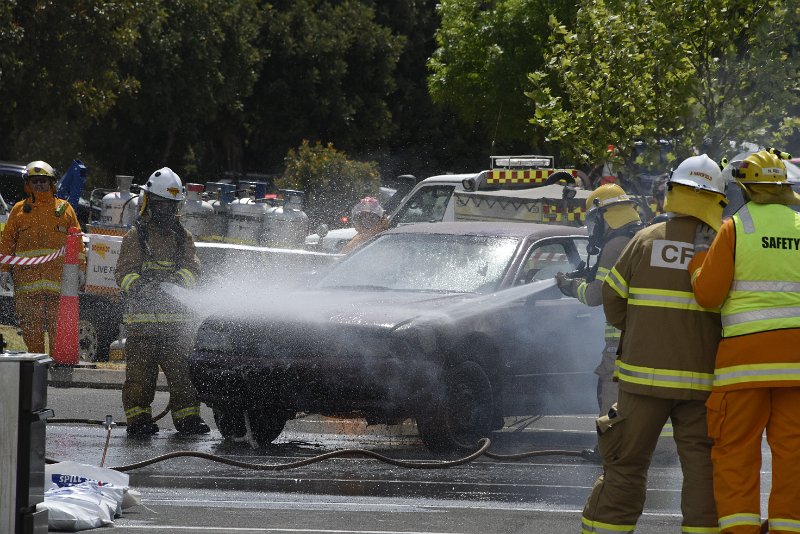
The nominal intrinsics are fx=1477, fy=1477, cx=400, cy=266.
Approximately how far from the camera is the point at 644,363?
5738 mm

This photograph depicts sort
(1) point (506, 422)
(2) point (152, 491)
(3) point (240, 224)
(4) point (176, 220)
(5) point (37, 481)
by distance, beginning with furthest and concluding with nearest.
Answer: (3) point (240, 224)
(1) point (506, 422)
(4) point (176, 220)
(2) point (152, 491)
(5) point (37, 481)

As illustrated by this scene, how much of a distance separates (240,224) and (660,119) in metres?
6.52

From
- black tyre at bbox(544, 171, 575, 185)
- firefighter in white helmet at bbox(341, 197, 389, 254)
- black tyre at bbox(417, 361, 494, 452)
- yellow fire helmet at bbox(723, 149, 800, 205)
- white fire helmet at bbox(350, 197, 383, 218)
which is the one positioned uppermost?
black tyre at bbox(544, 171, 575, 185)

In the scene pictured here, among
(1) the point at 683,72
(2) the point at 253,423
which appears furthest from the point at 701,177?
(1) the point at 683,72

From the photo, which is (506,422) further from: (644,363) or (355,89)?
(355,89)

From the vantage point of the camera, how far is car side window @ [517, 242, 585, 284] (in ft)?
32.2

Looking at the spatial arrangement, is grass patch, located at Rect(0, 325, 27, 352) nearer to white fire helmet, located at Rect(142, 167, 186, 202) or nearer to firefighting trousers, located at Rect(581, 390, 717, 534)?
A: white fire helmet, located at Rect(142, 167, 186, 202)

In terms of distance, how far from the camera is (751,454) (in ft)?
18.0

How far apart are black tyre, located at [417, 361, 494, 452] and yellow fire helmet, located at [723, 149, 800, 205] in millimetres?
3365

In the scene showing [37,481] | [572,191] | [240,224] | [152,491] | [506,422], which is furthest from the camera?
[240,224]

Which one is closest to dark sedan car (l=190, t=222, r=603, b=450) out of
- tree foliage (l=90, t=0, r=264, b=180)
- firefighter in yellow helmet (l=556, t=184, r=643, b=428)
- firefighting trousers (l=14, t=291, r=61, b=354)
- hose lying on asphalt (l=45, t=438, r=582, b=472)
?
hose lying on asphalt (l=45, t=438, r=582, b=472)

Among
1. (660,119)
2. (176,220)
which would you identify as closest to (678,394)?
(176,220)

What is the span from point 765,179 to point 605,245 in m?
2.38

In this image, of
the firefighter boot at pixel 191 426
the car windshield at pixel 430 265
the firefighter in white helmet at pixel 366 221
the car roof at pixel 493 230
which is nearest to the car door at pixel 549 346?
the car roof at pixel 493 230
